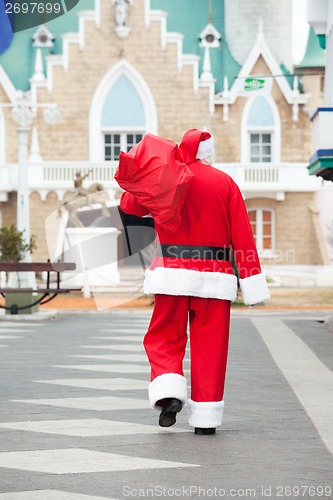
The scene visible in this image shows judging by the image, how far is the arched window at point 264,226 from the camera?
47000 millimetres

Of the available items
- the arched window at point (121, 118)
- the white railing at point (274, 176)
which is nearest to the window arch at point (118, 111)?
the arched window at point (121, 118)

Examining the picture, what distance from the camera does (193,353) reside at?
8695mm

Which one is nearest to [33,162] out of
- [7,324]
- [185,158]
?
[7,324]

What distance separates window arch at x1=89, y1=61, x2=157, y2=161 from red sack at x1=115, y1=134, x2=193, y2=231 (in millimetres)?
38769

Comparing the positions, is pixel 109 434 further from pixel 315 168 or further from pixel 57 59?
pixel 57 59

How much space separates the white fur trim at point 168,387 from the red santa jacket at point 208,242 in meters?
0.55

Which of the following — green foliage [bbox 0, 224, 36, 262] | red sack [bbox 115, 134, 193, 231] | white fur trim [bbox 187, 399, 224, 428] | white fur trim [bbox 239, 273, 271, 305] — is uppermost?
red sack [bbox 115, 134, 193, 231]

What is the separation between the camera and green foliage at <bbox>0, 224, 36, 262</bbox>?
26438mm

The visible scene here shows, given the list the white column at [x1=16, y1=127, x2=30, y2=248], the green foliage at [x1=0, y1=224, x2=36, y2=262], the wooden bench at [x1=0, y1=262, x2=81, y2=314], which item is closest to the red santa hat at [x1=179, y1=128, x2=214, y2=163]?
the wooden bench at [x1=0, y1=262, x2=81, y2=314]

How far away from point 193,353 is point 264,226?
127ft

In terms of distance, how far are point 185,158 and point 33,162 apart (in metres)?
37.9

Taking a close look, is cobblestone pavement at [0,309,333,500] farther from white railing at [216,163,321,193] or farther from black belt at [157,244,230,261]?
white railing at [216,163,321,193]

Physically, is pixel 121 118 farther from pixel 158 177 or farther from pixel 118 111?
pixel 158 177

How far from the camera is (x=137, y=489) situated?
658 cm
